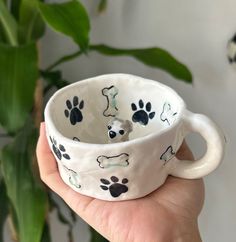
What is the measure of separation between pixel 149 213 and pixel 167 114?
0.11 metres

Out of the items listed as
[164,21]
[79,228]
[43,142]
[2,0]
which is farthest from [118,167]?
[79,228]

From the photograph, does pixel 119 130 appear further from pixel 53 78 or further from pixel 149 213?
pixel 53 78

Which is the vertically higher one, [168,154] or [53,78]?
[168,154]

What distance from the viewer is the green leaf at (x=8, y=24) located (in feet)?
2.62

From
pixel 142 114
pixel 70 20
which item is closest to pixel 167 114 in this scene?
pixel 142 114

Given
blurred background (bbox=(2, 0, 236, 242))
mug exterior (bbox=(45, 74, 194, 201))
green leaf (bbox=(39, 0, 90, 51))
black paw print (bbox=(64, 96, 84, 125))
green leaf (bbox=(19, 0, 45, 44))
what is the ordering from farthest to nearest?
blurred background (bbox=(2, 0, 236, 242)) → green leaf (bbox=(19, 0, 45, 44)) → green leaf (bbox=(39, 0, 90, 51)) → black paw print (bbox=(64, 96, 84, 125)) → mug exterior (bbox=(45, 74, 194, 201))

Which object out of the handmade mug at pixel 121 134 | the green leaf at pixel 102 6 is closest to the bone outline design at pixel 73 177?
the handmade mug at pixel 121 134

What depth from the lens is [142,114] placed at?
606 millimetres

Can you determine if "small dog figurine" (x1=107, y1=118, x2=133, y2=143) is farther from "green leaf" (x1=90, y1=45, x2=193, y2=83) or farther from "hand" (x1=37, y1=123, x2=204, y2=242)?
"green leaf" (x1=90, y1=45, x2=193, y2=83)

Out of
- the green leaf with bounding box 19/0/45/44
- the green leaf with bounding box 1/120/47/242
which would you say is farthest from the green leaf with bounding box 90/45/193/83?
the green leaf with bounding box 1/120/47/242

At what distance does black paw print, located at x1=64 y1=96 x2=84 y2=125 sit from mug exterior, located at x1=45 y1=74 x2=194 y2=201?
41mm

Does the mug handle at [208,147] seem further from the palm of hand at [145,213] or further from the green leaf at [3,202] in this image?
the green leaf at [3,202]

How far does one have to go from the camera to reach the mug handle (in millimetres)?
502

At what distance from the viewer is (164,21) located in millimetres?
970
